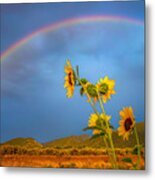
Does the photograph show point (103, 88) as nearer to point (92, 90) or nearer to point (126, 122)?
point (92, 90)

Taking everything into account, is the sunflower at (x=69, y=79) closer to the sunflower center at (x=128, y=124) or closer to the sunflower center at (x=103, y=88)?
the sunflower center at (x=103, y=88)

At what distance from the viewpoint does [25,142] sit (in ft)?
6.55

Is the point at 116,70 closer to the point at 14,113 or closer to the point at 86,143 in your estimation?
the point at 86,143

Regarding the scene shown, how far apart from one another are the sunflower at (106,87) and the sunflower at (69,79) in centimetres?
10

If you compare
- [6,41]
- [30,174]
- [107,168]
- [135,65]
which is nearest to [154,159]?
[107,168]

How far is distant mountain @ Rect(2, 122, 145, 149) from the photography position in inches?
76.0

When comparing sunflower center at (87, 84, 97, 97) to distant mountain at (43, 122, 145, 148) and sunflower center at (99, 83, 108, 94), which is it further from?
distant mountain at (43, 122, 145, 148)

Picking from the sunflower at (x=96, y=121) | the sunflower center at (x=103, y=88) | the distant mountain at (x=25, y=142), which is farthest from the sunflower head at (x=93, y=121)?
the distant mountain at (x=25, y=142)

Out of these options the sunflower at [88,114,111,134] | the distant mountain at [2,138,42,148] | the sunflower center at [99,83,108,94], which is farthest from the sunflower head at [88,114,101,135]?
the distant mountain at [2,138,42,148]

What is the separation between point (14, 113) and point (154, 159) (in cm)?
60

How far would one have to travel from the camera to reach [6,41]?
2021 mm

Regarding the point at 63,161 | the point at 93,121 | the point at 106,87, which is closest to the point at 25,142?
the point at 63,161

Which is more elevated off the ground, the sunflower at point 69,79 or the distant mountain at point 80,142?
Answer: the sunflower at point 69,79

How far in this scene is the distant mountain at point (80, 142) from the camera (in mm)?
1930
